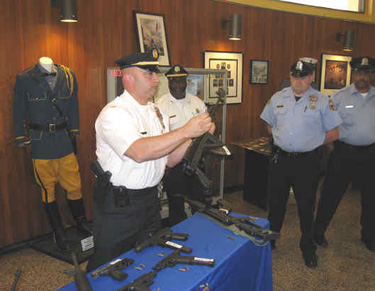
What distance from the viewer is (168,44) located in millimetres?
4117

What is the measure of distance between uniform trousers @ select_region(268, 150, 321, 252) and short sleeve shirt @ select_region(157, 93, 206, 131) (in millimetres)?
902

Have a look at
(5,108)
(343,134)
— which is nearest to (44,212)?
A: (5,108)

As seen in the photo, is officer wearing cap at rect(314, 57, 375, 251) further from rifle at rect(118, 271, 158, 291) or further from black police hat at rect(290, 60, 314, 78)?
rifle at rect(118, 271, 158, 291)

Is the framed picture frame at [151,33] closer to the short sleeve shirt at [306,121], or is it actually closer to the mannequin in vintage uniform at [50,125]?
the mannequin in vintage uniform at [50,125]

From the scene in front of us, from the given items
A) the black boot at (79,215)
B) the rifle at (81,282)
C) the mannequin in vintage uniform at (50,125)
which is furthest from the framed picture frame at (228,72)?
the rifle at (81,282)

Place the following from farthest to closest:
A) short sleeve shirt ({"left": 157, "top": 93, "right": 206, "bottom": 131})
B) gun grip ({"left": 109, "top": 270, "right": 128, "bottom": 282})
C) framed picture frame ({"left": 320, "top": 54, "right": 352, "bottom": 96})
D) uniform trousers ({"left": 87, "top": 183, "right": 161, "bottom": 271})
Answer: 1. framed picture frame ({"left": 320, "top": 54, "right": 352, "bottom": 96})
2. short sleeve shirt ({"left": 157, "top": 93, "right": 206, "bottom": 131})
3. uniform trousers ({"left": 87, "top": 183, "right": 161, "bottom": 271})
4. gun grip ({"left": 109, "top": 270, "right": 128, "bottom": 282})

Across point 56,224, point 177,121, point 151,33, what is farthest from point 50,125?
point 151,33

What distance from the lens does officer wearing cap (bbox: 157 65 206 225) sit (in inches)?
125

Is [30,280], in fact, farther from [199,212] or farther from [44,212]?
[199,212]

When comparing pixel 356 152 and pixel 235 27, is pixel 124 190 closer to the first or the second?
pixel 356 152

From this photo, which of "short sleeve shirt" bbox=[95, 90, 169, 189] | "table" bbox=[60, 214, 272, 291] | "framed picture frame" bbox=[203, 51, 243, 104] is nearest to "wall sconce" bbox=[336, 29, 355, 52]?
"framed picture frame" bbox=[203, 51, 243, 104]

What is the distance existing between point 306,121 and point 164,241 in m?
1.75

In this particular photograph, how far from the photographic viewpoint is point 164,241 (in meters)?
1.69

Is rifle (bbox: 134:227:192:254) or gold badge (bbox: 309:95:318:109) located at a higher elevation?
gold badge (bbox: 309:95:318:109)
